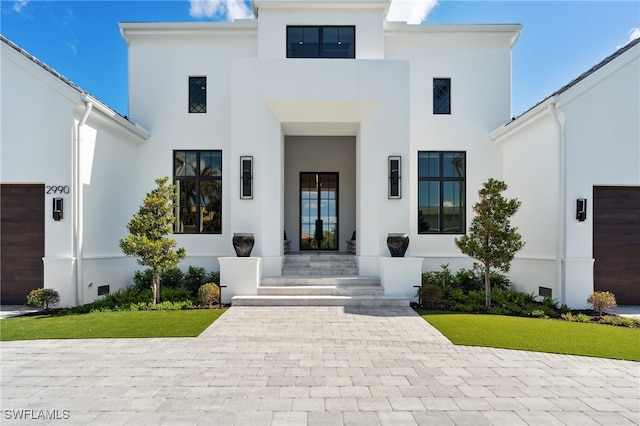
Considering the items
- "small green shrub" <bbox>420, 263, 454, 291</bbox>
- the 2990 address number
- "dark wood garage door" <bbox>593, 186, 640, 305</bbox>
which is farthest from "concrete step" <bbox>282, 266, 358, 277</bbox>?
"dark wood garage door" <bbox>593, 186, 640, 305</bbox>

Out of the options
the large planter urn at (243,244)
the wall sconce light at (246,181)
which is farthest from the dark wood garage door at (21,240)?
the wall sconce light at (246,181)

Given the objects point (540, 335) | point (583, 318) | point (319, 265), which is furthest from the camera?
point (319, 265)

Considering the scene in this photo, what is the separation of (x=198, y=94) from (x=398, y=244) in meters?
7.80

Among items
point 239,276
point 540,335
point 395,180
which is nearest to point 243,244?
point 239,276

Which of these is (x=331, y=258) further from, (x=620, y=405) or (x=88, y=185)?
(x=620, y=405)

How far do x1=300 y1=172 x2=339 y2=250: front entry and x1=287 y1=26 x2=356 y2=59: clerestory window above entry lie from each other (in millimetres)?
4083

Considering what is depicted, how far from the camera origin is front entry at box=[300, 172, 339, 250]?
13.1 meters

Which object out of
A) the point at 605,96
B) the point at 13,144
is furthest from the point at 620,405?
the point at 13,144

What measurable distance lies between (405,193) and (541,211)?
347cm

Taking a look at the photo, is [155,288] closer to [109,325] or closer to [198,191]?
[109,325]

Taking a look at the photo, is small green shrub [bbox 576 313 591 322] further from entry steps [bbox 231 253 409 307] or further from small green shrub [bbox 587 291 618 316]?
entry steps [bbox 231 253 409 307]

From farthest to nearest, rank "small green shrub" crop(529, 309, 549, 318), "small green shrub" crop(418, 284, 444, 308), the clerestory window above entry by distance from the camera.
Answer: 1. the clerestory window above entry
2. "small green shrub" crop(418, 284, 444, 308)
3. "small green shrub" crop(529, 309, 549, 318)

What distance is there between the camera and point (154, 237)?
27.7 ft

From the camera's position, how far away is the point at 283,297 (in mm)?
8633
